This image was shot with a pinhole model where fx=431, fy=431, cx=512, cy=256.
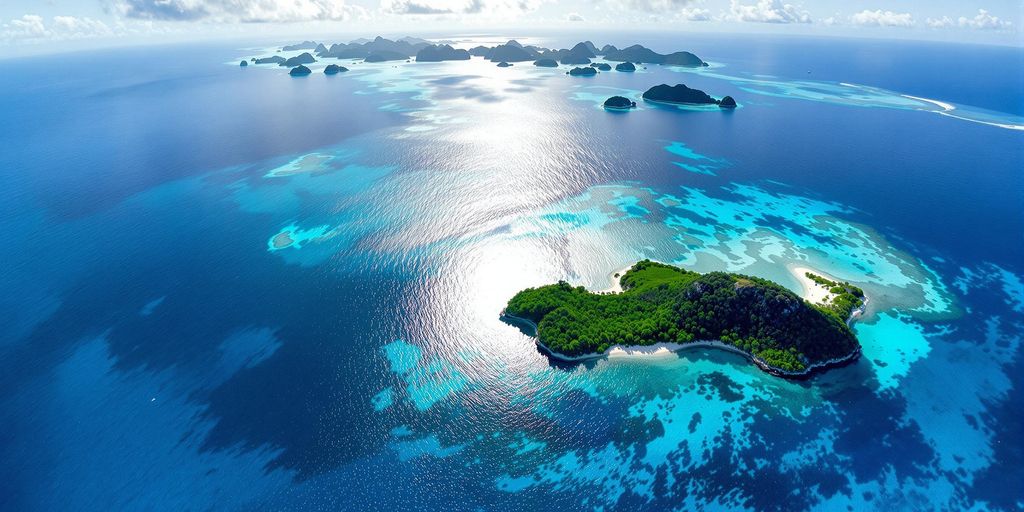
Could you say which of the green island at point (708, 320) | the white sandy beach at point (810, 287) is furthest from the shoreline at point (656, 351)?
the white sandy beach at point (810, 287)

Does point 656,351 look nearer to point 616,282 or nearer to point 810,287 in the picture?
point 616,282

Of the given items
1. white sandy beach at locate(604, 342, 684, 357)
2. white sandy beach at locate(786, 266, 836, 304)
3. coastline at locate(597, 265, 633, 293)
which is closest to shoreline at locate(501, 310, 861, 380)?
white sandy beach at locate(604, 342, 684, 357)

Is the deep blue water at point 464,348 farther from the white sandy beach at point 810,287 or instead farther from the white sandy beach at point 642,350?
the white sandy beach at point 810,287

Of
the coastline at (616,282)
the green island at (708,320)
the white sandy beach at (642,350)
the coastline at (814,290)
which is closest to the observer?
the green island at (708,320)

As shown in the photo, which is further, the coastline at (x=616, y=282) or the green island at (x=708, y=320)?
the coastline at (x=616, y=282)

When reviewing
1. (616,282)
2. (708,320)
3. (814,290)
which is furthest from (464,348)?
(814,290)

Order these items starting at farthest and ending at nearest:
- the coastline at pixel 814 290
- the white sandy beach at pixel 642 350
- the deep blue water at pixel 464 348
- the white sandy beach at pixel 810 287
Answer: the white sandy beach at pixel 810 287 < the coastline at pixel 814 290 < the white sandy beach at pixel 642 350 < the deep blue water at pixel 464 348

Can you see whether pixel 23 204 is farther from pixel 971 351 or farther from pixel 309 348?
pixel 971 351
